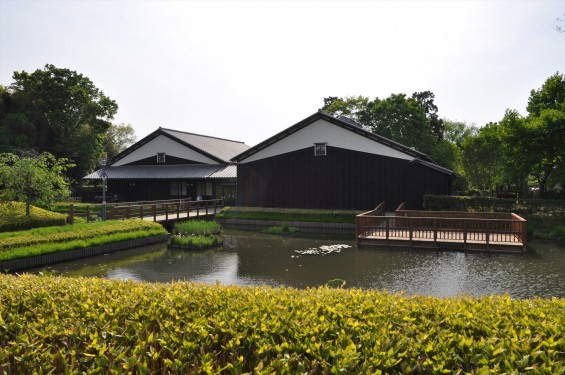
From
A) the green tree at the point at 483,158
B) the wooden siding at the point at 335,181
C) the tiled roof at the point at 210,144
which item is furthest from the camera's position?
the tiled roof at the point at 210,144

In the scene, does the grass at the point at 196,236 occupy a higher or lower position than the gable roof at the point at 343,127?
lower

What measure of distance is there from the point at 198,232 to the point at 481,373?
64.8 feet

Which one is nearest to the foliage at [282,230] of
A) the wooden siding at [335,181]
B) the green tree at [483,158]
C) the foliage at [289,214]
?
the foliage at [289,214]

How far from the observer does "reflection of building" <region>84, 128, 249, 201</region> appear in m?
38.7

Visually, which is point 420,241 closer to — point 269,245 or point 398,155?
point 269,245

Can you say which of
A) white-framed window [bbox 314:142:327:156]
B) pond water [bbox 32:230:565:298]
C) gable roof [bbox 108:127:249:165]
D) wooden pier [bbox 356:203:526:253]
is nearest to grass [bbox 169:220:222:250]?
pond water [bbox 32:230:565:298]

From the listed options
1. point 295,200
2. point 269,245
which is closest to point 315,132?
point 295,200

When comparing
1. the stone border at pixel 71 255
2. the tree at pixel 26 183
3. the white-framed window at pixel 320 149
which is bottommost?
the stone border at pixel 71 255

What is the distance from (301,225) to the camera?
90.8 feet

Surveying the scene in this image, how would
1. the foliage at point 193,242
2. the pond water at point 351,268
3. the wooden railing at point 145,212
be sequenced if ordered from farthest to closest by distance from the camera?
1. the wooden railing at point 145,212
2. the foliage at point 193,242
3. the pond water at point 351,268

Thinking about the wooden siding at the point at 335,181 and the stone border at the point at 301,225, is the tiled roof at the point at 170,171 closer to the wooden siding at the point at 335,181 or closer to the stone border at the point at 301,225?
the wooden siding at the point at 335,181

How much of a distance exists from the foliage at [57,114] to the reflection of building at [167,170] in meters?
5.53

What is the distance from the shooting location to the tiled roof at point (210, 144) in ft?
136

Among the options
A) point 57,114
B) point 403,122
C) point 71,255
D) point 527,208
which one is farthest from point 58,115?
point 527,208
